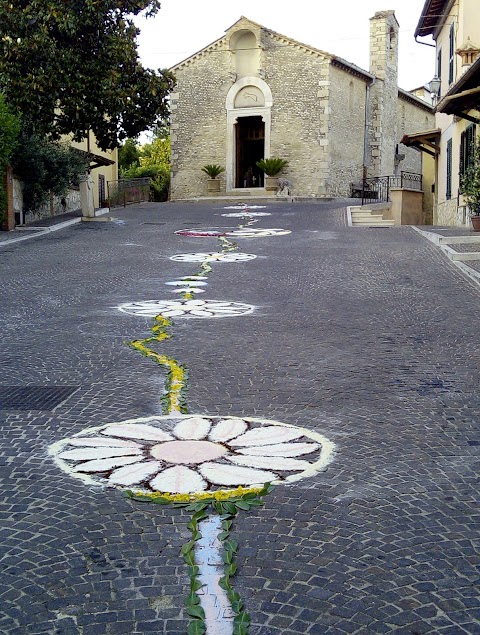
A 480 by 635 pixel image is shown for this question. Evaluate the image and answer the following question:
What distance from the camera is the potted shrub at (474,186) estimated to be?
60.4ft

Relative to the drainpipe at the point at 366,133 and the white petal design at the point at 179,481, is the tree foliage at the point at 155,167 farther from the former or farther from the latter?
the white petal design at the point at 179,481

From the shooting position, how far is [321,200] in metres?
37.2

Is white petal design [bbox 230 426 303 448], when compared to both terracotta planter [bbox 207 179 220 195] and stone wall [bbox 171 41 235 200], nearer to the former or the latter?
terracotta planter [bbox 207 179 220 195]

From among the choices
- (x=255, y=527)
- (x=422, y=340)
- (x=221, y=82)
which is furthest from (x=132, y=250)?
(x=221, y=82)

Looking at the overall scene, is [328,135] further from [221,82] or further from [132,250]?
[132,250]

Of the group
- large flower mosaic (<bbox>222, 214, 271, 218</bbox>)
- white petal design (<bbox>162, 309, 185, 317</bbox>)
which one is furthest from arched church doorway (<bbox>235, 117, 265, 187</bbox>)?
white petal design (<bbox>162, 309, 185, 317</bbox>)

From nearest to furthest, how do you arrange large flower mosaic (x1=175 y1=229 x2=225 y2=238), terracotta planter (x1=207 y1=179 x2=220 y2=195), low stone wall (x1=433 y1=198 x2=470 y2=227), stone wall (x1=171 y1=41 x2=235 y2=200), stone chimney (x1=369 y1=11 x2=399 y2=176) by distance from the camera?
large flower mosaic (x1=175 y1=229 x2=225 y2=238), low stone wall (x1=433 y1=198 x2=470 y2=227), terracotta planter (x1=207 y1=179 x2=220 y2=195), stone wall (x1=171 y1=41 x2=235 y2=200), stone chimney (x1=369 y1=11 x2=399 y2=176)

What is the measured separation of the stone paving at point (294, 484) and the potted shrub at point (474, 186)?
23.4 ft

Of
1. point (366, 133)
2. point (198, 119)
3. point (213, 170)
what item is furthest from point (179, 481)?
point (366, 133)

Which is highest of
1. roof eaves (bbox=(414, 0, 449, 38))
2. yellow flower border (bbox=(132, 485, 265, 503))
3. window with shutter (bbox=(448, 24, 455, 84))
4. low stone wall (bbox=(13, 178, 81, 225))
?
roof eaves (bbox=(414, 0, 449, 38))

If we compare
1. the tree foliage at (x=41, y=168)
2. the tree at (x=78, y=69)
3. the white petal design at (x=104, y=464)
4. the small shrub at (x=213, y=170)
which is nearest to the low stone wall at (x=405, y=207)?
the tree at (x=78, y=69)

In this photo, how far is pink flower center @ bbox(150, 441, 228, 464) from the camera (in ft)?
14.4

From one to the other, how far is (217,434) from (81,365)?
7.72ft

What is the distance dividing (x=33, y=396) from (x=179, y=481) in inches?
85.4
